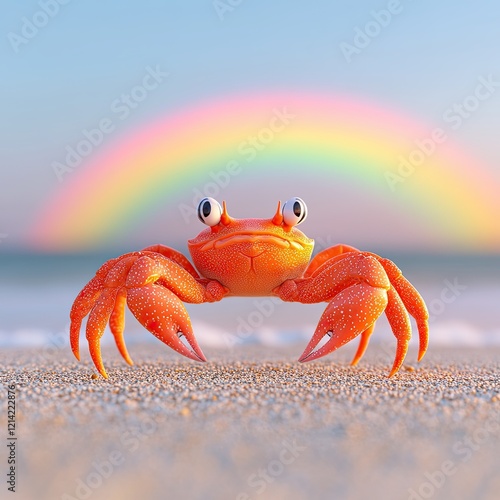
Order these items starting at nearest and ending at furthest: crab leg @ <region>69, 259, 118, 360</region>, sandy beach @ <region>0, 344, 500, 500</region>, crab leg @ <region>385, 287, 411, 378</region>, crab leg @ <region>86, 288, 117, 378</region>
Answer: sandy beach @ <region>0, 344, 500, 500</region>
crab leg @ <region>385, 287, 411, 378</region>
crab leg @ <region>86, 288, 117, 378</region>
crab leg @ <region>69, 259, 118, 360</region>

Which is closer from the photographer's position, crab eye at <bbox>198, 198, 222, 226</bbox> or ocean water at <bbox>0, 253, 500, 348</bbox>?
crab eye at <bbox>198, 198, 222, 226</bbox>

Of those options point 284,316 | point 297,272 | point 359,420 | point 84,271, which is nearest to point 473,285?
point 284,316

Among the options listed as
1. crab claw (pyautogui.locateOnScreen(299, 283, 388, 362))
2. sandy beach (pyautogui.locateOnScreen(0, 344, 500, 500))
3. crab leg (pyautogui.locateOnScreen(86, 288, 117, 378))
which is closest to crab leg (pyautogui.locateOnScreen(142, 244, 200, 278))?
crab leg (pyautogui.locateOnScreen(86, 288, 117, 378))

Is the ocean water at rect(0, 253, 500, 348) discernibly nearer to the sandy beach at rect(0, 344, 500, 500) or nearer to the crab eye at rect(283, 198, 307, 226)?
the crab eye at rect(283, 198, 307, 226)

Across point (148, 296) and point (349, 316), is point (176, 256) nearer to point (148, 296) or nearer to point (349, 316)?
point (148, 296)

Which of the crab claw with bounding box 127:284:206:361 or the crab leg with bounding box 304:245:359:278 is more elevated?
the crab leg with bounding box 304:245:359:278

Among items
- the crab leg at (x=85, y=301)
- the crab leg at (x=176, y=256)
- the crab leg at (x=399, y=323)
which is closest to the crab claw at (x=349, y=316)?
the crab leg at (x=399, y=323)

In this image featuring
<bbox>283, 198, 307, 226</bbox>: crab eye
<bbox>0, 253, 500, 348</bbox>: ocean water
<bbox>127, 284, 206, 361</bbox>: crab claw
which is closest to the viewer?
<bbox>127, 284, 206, 361</bbox>: crab claw

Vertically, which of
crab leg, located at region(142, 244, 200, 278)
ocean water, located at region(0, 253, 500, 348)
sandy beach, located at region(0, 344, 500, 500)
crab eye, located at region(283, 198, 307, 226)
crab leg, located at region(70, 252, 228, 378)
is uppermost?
ocean water, located at region(0, 253, 500, 348)
